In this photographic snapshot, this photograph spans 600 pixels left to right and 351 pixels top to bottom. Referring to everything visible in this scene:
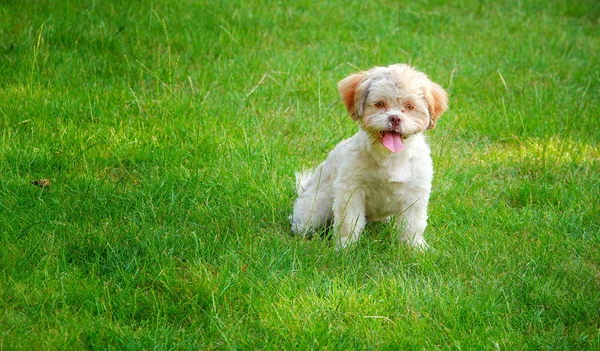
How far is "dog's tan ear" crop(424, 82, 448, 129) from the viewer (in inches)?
169

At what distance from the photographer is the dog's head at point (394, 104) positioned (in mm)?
4160

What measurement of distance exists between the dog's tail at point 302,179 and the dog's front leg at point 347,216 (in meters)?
0.51

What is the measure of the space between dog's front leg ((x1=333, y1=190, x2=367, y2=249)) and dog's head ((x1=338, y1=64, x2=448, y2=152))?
385 millimetres

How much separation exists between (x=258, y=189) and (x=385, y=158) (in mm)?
965

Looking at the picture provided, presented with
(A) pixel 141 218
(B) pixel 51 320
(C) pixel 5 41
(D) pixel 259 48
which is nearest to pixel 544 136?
(D) pixel 259 48

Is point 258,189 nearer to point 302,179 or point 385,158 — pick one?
point 302,179

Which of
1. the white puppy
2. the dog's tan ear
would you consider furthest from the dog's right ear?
the dog's tan ear

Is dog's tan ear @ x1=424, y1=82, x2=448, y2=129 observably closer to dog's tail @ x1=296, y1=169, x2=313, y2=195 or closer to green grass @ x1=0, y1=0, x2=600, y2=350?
green grass @ x1=0, y1=0, x2=600, y2=350

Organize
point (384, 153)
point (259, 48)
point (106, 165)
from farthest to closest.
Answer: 1. point (259, 48)
2. point (106, 165)
3. point (384, 153)

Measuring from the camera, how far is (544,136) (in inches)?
243

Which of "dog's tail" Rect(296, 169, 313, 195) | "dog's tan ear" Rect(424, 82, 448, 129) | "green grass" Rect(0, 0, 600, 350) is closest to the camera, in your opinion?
"green grass" Rect(0, 0, 600, 350)

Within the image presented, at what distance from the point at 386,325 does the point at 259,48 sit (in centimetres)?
454

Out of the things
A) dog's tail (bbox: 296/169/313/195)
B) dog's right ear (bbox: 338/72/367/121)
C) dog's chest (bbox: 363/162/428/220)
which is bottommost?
dog's tail (bbox: 296/169/313/195)

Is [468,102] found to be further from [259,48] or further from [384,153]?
[384,153]
